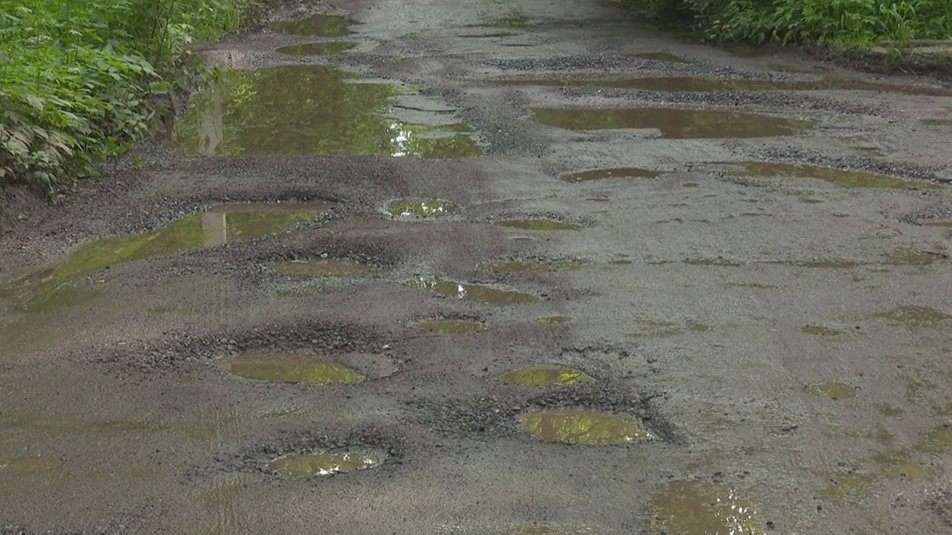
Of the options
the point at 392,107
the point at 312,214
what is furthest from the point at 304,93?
the point at 312,214

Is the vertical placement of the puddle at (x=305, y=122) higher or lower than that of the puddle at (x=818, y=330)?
lower

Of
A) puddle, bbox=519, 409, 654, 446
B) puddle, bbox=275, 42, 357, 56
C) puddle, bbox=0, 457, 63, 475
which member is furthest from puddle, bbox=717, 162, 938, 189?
puddle, bbox=275, 42, 357, 56

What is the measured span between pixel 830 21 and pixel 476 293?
10.4 metres

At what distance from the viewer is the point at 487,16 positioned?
20812 mm

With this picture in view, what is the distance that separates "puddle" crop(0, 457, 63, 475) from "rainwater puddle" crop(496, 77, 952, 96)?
948cm

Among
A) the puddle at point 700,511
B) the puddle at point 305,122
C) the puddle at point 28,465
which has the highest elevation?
the puddle at point 700,511

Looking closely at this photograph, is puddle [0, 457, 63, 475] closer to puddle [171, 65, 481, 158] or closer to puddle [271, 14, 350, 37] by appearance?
puddle [171, 65, 481, 158]

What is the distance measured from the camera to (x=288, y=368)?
561 cm

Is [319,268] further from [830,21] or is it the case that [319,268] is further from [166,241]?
[830,21]

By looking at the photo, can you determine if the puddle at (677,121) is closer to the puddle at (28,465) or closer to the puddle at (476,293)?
the puddle at (476,293)

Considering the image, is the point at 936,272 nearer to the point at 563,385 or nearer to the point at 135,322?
the point at 563,385

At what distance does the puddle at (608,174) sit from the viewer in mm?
9219

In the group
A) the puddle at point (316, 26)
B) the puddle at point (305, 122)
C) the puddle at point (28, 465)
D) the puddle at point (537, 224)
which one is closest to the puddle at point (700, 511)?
the puddle at point (28, 465)

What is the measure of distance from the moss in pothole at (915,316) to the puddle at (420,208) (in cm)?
320
